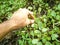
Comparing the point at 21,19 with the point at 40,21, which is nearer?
the point at 21,19

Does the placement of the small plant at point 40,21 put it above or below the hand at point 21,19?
below

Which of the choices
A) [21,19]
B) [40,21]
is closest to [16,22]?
[21,19]

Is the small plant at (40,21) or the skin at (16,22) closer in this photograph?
the skin at (16,22)

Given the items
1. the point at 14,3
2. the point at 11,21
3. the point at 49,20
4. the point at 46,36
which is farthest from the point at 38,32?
the point at 14,3

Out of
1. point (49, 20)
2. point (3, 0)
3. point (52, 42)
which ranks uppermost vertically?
point (3, 0)

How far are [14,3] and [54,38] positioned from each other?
75 centimetres

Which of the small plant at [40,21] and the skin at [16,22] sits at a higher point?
the skin at [16,22]

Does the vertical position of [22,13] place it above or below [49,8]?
above

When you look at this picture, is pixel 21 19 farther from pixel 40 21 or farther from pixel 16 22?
pixel 40 21

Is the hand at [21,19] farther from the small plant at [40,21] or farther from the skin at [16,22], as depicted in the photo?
the small plant at [40,21]

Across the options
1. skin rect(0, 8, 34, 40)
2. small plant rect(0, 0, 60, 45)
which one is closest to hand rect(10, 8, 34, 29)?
skin rect(0, 8, 34, 40)

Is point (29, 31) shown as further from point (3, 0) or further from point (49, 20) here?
point (3, 0)

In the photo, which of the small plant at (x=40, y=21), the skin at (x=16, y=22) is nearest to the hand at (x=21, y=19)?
the skin at (x=16, y=22)

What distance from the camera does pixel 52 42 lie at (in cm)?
188
